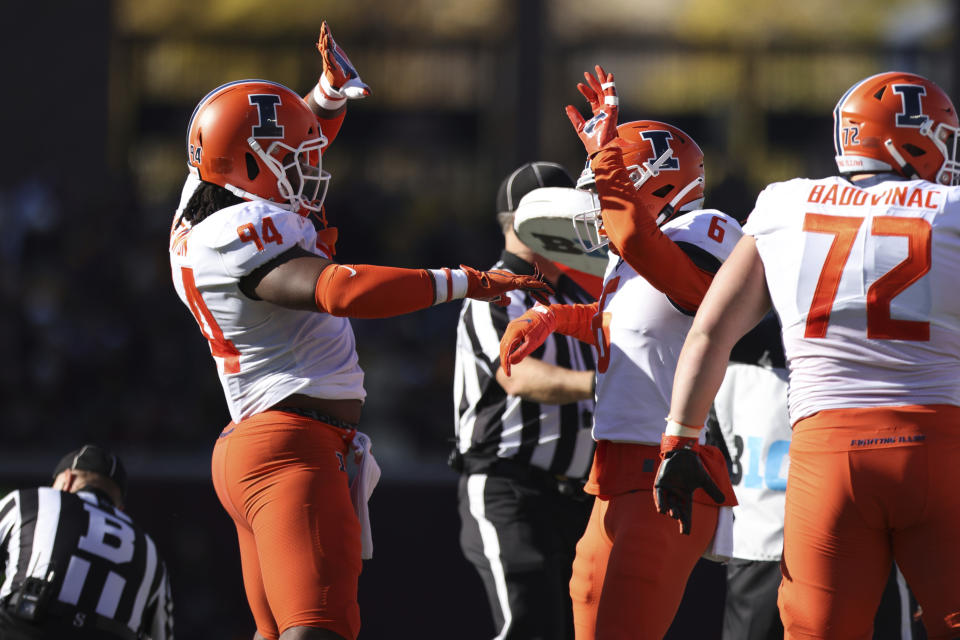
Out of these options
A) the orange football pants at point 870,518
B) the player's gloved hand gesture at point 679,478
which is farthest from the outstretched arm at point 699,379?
the orange football pants at point 870,518

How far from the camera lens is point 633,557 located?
3232mm

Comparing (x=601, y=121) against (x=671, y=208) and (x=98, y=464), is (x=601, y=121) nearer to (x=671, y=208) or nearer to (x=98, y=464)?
(x=671, y=208)

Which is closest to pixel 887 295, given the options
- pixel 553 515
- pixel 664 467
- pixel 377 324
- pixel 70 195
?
pixel 664 467

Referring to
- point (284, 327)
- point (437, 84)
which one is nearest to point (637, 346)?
point (284, 327)

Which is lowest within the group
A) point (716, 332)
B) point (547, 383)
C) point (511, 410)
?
point (511, 410)

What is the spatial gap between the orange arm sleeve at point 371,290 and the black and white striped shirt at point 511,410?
1091 mm

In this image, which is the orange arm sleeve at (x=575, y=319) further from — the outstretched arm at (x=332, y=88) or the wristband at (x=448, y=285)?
the outstretched arm at (x=332, y=88)

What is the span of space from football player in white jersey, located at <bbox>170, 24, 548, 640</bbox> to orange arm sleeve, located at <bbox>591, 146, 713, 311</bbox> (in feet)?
1.21

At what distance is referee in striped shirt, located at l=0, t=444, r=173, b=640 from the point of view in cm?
459

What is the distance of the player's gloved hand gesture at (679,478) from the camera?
306cm

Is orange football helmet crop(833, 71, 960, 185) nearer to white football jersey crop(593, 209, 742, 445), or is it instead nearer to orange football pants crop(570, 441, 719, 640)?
white football jersey crop(593, 209, 742, 445)

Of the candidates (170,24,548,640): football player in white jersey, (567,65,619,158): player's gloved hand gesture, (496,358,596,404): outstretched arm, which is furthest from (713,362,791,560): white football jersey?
(567,65,619,158): player's gloved hand gesture

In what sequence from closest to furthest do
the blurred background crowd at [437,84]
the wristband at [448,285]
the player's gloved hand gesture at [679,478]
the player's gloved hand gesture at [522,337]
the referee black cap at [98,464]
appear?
the player's gloved hand gesture at [679,478] → the wristband at [448,285] → the player's gloved hand gesture at [522,337] → the referee black cap at [98,464] → the blurred background crowd at [437,84]

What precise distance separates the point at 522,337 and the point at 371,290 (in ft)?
1.52
